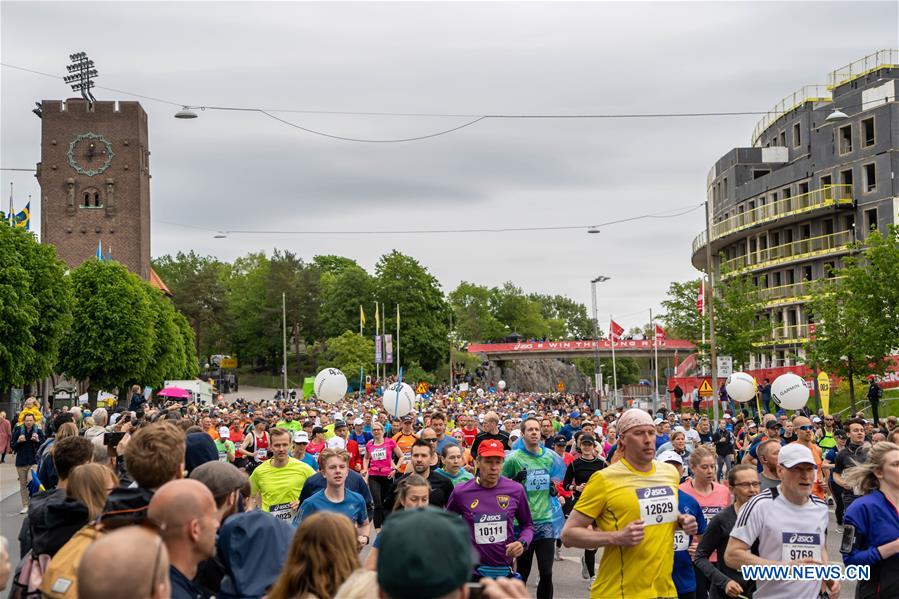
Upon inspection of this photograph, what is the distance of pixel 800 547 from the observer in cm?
636

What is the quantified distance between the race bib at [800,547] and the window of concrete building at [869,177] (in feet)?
208

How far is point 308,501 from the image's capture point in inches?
344

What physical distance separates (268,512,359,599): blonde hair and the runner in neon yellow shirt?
18.7ft

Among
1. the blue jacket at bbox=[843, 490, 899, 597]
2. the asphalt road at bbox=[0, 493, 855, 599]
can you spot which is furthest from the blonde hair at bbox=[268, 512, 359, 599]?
the asphalt road at bbox=[0, 493, 855, 599]

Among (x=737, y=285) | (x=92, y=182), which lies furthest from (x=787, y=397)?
(x=92, y=182)

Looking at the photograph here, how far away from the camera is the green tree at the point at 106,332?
59.7 meters

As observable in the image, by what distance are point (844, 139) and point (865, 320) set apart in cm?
2944

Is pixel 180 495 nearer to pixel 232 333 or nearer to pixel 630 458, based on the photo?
pixel 630 458

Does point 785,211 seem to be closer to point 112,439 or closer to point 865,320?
point 865,320

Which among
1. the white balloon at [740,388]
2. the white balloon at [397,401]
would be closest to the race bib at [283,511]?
the white balloon at [397,401]

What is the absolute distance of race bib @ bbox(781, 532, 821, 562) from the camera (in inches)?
250

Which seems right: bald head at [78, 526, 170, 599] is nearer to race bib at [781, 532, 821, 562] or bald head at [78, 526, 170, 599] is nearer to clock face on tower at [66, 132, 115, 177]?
race bib at [781, 532, 821, 562]

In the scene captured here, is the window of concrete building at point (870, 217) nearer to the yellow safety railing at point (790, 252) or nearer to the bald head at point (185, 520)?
the yellow safety railing at point (790, 252)

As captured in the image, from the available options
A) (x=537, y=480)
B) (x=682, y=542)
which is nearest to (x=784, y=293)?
(x=537, y=480)
